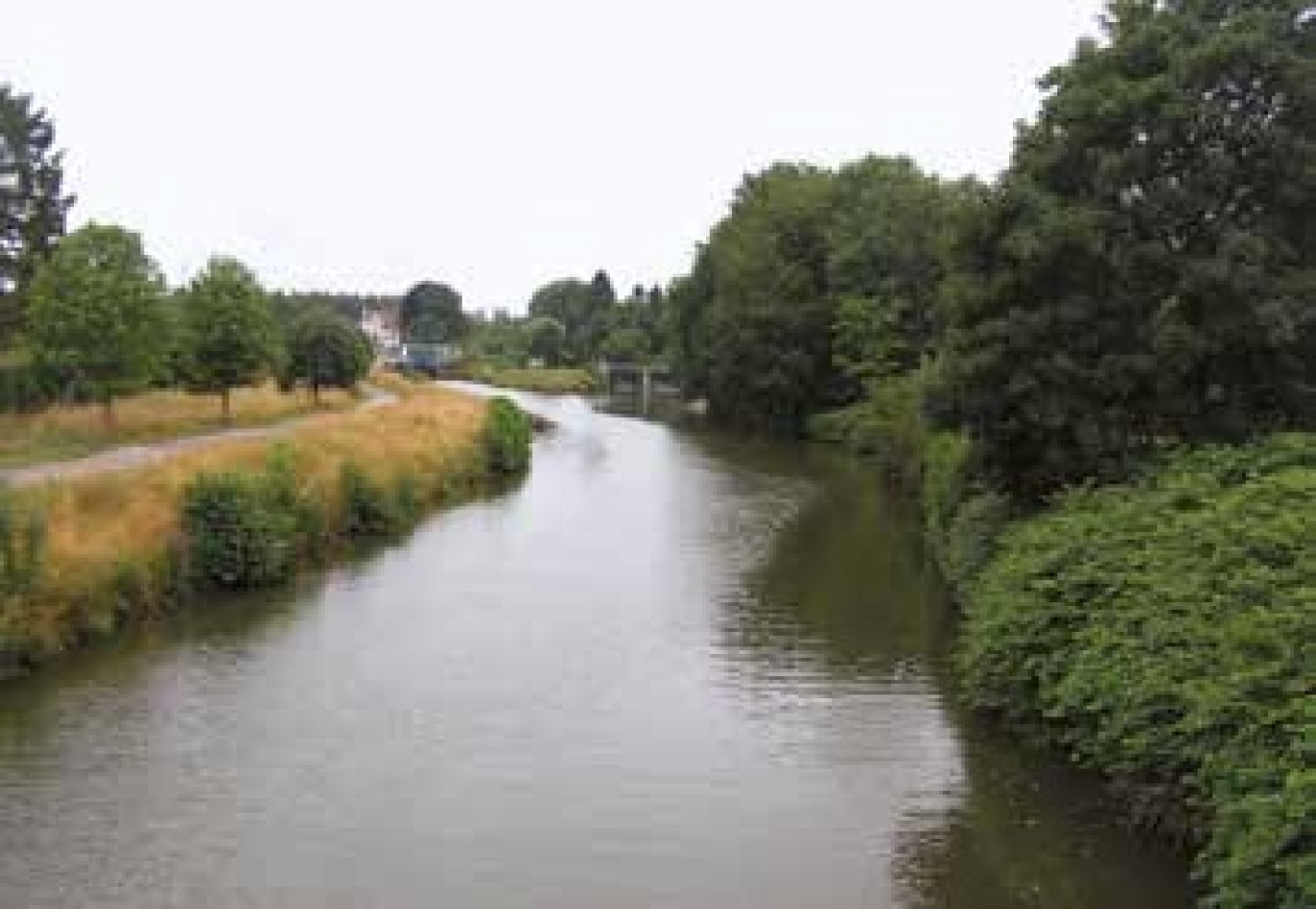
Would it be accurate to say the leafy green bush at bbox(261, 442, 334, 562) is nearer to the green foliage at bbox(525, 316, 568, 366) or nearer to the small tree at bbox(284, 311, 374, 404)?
the small tree at bbox(284, 311, 374, 404)

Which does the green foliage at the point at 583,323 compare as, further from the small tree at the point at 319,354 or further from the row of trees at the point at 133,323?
the row of trees at the point at 133,323

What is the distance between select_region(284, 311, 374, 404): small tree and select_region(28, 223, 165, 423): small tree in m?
19.0

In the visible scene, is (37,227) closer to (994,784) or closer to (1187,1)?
(1187,1)

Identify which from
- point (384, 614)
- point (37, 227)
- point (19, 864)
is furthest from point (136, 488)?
point (37, 227)

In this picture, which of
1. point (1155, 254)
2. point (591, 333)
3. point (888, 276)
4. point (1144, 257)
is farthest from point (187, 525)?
point (591, 333)

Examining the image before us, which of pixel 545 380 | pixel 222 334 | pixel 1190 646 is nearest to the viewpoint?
pixel 1190 646

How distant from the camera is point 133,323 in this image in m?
48.1

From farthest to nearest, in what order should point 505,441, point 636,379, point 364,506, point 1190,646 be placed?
point 636,379 → point 505,441 → point 364,506 → point 1190,646

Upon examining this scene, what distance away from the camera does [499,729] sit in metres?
21.3

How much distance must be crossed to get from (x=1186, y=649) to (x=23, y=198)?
203ft

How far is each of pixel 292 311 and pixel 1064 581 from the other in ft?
374

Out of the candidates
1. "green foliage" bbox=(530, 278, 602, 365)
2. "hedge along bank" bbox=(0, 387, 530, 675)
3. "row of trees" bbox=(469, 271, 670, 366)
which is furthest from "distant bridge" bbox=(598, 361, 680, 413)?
"hedge along bank" bbox=(0, 387, 530, 675)

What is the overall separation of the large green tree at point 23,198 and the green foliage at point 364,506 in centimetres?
3036

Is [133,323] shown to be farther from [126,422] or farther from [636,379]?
[636,379]
